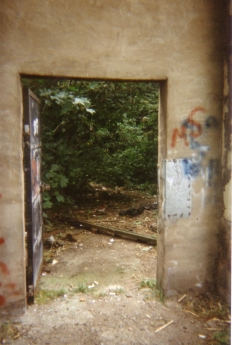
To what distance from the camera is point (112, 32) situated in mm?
3158

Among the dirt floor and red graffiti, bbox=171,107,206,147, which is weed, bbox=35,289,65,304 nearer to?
the dirt floor

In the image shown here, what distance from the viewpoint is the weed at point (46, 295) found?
357 cm

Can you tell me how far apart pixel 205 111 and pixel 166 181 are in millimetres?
908

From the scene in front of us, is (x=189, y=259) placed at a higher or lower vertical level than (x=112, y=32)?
lower

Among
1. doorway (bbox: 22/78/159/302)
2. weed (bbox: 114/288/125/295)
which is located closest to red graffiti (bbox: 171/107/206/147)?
doorway (bbox: 22/78/159/302)

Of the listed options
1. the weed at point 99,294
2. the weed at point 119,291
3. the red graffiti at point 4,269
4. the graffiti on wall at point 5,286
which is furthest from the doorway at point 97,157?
the red graffiti at point 4,269

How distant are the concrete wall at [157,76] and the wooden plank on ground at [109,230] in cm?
182

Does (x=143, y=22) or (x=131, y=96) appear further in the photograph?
(x=131, y=96)

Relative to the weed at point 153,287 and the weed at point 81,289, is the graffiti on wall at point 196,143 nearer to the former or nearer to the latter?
the weed at point 153,287

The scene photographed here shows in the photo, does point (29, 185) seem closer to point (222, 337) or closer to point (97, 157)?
point (222, 337)

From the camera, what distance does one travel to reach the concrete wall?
3043mm

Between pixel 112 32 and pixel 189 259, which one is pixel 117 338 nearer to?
pixel 189 259

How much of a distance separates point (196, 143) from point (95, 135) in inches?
161

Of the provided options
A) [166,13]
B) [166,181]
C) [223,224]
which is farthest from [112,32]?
[223,224]
